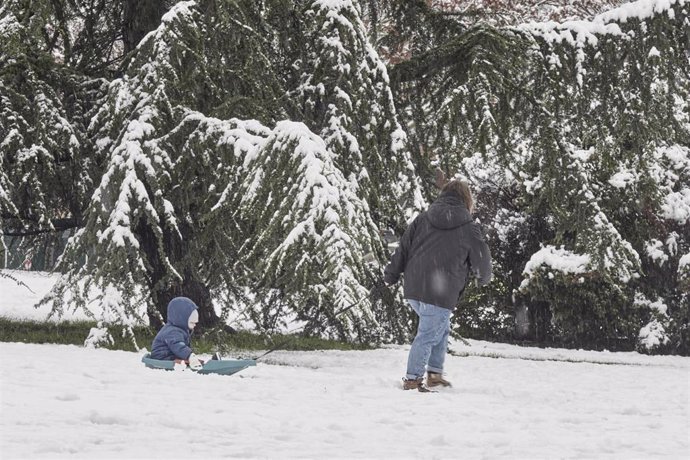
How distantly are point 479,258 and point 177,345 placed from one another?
2.26 meters

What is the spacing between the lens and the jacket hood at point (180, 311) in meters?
7.04

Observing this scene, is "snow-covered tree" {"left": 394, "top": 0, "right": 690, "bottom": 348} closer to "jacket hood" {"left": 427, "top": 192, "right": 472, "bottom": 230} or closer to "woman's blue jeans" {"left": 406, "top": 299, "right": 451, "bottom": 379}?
"jacket hood" {"left": 427, "top": 192, "right": 472, "bottom": 230}

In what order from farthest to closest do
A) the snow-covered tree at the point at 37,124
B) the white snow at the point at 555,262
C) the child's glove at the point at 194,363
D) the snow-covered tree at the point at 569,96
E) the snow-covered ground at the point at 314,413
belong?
the white snow at the point at 555,262 → the snow-covered tree at the point at 37,124 → the snow-covered tree at the point at 569,96 → the child's glove at the point at 194,363 → the snow-covered ground at the point at 314,413

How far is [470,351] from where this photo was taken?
12.2 metres

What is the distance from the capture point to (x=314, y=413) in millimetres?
5352

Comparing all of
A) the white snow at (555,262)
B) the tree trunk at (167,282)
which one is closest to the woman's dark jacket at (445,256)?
the tree trunk at (167,282)

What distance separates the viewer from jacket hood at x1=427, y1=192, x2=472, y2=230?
6750 mm

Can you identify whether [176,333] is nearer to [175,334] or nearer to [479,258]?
[175,334]

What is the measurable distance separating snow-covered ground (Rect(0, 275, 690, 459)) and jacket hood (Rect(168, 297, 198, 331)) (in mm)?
423

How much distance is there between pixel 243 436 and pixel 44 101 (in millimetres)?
5798

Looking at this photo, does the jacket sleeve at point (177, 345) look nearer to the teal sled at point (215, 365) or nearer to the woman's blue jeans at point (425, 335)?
the teal sled at point (215, 365)

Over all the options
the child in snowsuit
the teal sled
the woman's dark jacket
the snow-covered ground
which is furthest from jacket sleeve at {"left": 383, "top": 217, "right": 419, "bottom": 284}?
the child in snowsuit

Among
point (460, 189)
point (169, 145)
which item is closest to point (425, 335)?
point (460, 189)

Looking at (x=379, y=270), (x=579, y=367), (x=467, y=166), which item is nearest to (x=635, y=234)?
(x=467, y=166)
